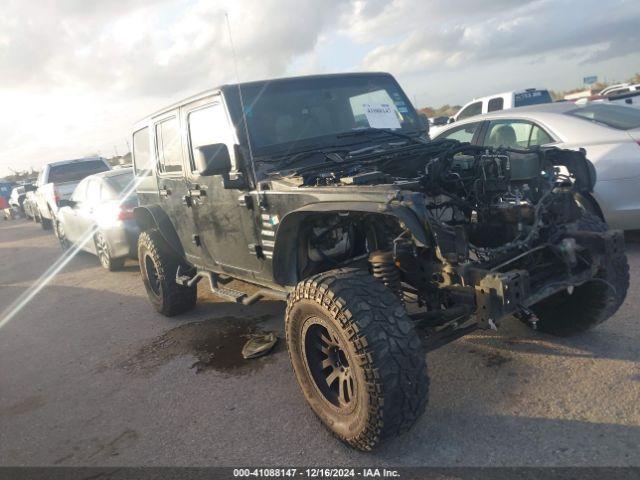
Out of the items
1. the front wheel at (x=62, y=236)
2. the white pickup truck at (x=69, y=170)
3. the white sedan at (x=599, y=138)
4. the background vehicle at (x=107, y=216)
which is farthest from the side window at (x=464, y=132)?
the white pickup truck at (x=69, y=170)

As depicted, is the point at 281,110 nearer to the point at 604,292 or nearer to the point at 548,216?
the point at 548,216

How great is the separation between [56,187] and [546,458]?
11.6 meters

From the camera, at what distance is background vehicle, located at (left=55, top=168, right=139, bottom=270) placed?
7816mm

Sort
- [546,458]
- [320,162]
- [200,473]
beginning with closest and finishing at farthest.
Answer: [546,458]
[200,473]
[320,162]

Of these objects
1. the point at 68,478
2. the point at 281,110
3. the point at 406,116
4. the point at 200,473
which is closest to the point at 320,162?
the point at 281,110

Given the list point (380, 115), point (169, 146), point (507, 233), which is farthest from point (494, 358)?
point (169, 146)

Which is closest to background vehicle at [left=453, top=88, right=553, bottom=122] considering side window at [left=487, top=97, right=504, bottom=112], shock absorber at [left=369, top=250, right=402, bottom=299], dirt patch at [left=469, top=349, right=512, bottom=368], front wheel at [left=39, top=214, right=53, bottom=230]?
side window at [left=487, top=97, right=504, bottom=112]

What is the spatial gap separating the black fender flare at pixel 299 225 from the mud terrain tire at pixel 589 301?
147cm

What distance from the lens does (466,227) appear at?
11.0 ft

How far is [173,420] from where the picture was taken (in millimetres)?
3615

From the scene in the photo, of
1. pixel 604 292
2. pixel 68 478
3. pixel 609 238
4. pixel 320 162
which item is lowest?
pixel 68 478

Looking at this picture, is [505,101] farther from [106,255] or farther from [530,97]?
[106,255]

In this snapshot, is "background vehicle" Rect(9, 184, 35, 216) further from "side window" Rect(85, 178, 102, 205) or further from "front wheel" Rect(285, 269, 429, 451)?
"front wheel" Rect(285, 269, 429, 451)

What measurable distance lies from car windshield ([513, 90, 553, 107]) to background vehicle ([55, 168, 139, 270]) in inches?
339
